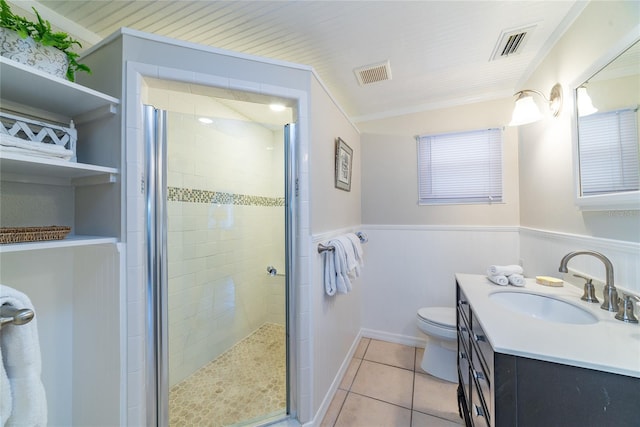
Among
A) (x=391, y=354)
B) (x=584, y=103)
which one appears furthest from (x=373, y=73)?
(x=391, y=354)

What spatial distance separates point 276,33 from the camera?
138 centimetres

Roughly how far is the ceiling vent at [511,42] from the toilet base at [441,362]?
204cm

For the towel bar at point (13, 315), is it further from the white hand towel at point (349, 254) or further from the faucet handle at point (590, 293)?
the faucet handle at point (590, 293)

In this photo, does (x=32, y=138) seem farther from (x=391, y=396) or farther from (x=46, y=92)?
(x=391, y=396)

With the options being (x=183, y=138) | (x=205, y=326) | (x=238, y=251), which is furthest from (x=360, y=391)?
(x=183, y=138)

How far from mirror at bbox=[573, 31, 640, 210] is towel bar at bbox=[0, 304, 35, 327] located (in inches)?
75.4

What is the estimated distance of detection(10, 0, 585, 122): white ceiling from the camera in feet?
3.90

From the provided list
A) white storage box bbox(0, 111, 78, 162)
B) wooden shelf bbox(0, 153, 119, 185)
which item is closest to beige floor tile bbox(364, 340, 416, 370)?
wooden shelf bbox(0, 153, 119, 185)

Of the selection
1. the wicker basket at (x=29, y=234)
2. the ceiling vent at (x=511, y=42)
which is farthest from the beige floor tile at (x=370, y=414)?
the ceiling vent at (x=511, y=42)

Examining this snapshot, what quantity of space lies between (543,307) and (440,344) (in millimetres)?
877

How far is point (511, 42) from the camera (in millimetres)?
1423

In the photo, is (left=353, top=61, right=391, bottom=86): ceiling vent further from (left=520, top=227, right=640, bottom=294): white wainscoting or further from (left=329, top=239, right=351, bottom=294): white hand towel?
(left=520, top=227, right=640, bottom=294): white wainscoting

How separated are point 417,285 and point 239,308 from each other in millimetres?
1631

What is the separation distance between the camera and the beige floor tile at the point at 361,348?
6.80ft
